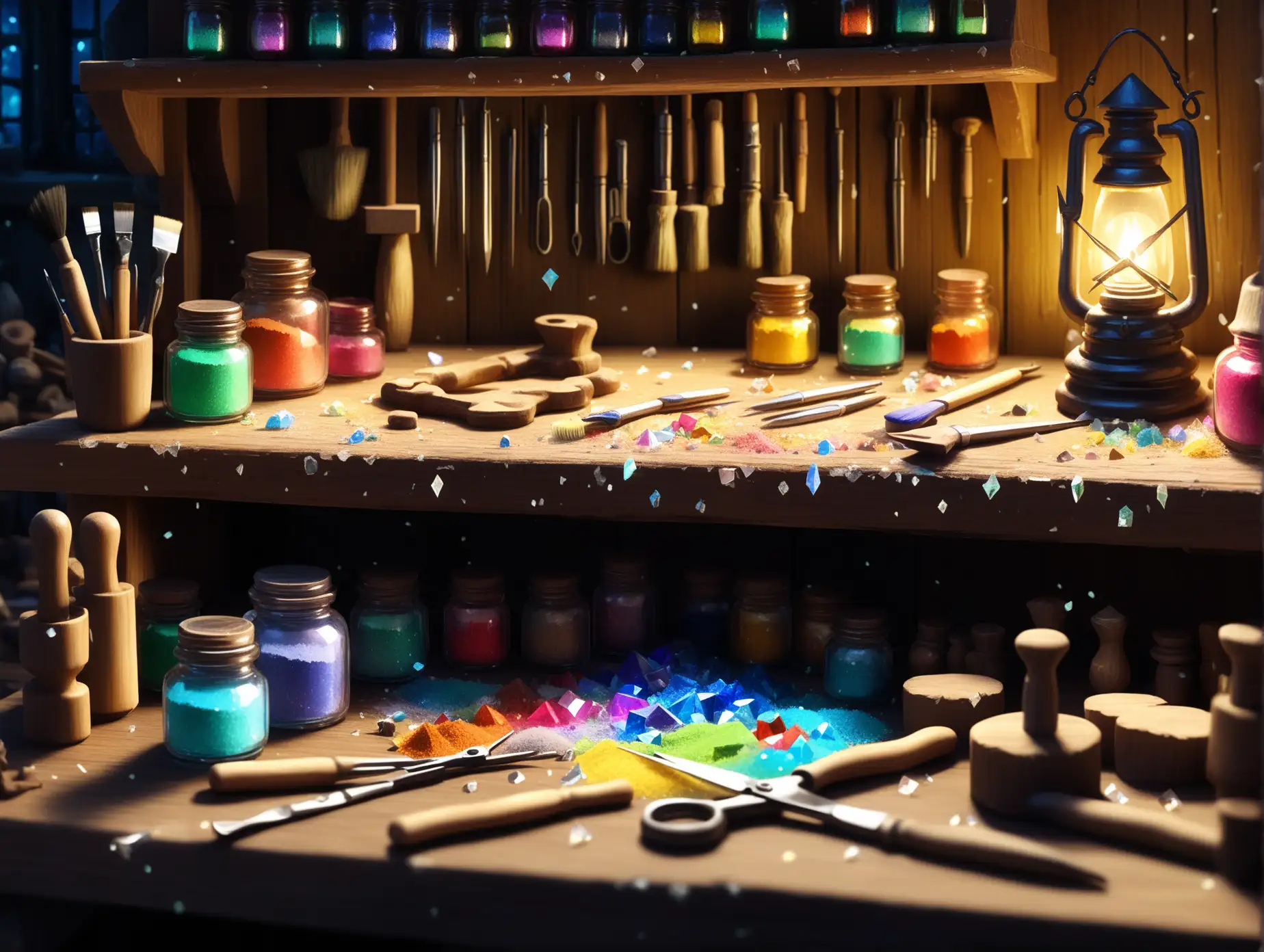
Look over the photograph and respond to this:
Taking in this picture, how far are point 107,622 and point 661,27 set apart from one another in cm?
99

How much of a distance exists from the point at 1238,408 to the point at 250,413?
3.84 feet

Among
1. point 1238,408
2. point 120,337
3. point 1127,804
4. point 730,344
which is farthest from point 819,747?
point 120,337

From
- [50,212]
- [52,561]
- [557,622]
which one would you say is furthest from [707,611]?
[50,212]

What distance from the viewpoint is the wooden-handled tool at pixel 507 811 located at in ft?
5.68

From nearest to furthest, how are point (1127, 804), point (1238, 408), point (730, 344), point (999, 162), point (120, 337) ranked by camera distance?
point (1127, 804)
point (1238, 408)
point (120, 337)
point (999, 162)
point (730, 344)

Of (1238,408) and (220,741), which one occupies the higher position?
(1238,408)

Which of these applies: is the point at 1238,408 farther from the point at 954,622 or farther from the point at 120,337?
the point at 120,337

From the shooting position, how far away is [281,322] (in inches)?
91.0

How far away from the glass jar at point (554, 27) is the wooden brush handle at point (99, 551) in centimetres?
81

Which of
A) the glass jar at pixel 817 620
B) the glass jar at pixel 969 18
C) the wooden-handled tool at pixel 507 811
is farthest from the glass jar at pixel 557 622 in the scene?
the glass jar at pixel 969 18

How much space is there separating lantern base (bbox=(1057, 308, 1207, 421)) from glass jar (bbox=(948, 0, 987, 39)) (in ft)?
1.21

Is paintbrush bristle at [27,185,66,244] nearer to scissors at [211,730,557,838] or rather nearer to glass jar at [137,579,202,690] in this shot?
glass jar at [137,579,202,690]

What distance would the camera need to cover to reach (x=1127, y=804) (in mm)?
1779

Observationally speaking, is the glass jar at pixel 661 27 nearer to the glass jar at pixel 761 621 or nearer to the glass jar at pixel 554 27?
the glass jar at pixel 554 27
